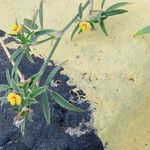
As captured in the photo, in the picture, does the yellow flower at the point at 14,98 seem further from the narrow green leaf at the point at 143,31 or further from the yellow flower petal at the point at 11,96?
the narrow green leaf at the point at 143,31

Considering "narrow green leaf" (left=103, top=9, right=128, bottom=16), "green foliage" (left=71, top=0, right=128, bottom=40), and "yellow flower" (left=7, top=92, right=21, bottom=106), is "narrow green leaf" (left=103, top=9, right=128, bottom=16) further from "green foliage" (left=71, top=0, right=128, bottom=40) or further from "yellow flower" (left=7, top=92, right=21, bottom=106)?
"yellow flower" (left=7, top=92, right=21, bottom=106)

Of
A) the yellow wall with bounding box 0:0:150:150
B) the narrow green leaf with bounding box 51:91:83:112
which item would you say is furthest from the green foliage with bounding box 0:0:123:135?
the yellow wall with bounding box 0:0:150:150

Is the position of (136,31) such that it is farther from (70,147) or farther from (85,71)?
(70,147)

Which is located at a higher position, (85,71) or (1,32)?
(1,32)

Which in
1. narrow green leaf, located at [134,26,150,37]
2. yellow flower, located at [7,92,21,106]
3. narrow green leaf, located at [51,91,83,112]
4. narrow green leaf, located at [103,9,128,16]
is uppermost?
narrow green leaf, located at [103,9,128,16]

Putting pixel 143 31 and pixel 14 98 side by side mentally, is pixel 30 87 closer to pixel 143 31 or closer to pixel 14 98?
pixel 14 98

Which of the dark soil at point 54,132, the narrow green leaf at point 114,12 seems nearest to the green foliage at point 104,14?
the narrow green leaf at point 114,12

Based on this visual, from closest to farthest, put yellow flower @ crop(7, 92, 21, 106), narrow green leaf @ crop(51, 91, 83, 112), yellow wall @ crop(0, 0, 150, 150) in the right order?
yellow flower @ crop(7, 92, 21, 106) < narrow green leaf @ crop(51, 91, 83, 112) < yellow wall @ crop(0, 0, 150, 150)

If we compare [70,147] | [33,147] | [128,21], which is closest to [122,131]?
[70,147]

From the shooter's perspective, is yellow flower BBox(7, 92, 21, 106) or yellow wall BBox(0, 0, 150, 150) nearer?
yellow flower BBox(7, 92, 21, 106)
